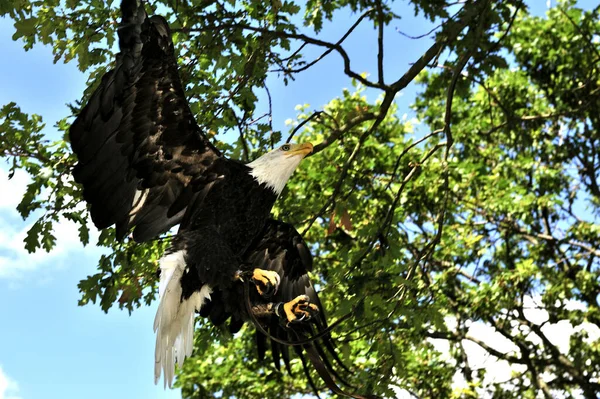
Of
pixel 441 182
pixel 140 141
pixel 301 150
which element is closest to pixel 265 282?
pixel 301 150

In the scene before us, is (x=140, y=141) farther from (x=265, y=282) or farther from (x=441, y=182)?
(x=441, y=182)

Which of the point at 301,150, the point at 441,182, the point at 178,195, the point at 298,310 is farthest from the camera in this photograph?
the point at 441,182

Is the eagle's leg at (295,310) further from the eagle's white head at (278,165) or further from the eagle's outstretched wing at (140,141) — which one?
the eagle's outstretched wing at (140,141)

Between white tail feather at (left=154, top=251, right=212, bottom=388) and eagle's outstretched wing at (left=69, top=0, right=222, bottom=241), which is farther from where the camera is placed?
white tail feather at (left=154, top=251, right=212, bottom=388)

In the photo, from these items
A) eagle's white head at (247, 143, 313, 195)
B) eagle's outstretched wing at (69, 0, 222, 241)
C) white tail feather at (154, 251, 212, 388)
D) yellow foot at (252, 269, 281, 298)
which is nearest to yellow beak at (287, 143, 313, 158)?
eagle's white head at (247, 143, 313, 195)

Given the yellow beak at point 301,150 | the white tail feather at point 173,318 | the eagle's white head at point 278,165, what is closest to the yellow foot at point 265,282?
the white tail feather at point 173,318

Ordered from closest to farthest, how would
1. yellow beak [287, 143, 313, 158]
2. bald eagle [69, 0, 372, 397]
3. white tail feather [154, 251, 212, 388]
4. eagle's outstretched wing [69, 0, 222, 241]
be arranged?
eagle's outstretched wing [69, 0, 222, 241] < bald eagle [69, 0, 372, 397] < white tail feather [154, 251, 212, 388] < yellow beak [287, 143, 313, 158]

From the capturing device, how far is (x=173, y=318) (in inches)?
167

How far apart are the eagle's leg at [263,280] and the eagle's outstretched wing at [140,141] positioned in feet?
1.81

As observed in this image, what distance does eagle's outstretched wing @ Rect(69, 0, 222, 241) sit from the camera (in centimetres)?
359

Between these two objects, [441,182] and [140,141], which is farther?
[441,182]

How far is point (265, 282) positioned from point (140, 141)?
41.6 inches

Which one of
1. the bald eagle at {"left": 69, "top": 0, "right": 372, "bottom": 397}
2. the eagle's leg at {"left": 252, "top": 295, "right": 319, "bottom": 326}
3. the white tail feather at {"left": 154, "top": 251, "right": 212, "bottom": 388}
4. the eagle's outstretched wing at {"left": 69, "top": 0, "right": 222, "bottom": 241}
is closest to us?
the eagle's outstretched wing at {"left": 69, "top": 0, "right": 222, "bottom": 241}

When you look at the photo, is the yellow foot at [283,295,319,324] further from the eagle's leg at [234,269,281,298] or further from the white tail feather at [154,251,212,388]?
the white tail feather at [154,251,212,388]
